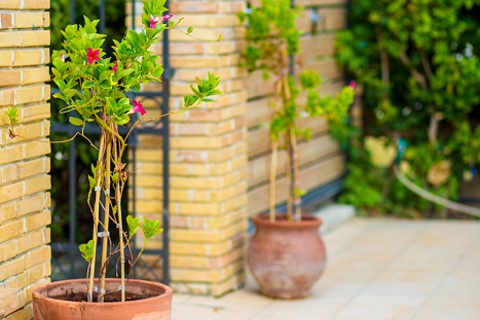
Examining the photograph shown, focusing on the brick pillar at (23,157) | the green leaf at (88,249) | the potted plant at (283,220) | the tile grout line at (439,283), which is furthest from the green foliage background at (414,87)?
the green leaf at (88,249)

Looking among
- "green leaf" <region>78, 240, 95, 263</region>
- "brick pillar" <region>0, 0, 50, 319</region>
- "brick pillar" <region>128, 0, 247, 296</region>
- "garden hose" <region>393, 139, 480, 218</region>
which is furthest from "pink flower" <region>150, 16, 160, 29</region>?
"garden hose" <region>393, 139, 480, 218</region>

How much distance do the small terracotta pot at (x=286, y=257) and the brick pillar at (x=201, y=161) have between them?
0.19m

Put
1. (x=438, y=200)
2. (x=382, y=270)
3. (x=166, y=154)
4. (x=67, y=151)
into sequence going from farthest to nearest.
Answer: (x=438, y=200) → (x=382, y=270) → (x=67, y=151) → (x=166, y=154)

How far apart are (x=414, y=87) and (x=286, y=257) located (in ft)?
10.9

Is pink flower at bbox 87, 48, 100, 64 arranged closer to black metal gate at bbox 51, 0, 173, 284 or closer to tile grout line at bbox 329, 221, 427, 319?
black metal gate at bbox 51, 0, 173, 284

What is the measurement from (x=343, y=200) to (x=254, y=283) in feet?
8.96

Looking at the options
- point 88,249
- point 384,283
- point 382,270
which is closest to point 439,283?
point 384,283

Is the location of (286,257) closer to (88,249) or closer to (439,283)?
(439,283)

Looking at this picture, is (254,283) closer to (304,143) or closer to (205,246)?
(205,246)

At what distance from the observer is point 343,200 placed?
870 centimetres

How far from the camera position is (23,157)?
3779 mm

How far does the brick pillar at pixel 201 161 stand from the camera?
18.2 ft

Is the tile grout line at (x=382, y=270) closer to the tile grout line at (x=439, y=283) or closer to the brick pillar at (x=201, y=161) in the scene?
the tile grout line at (x=439, y=283)

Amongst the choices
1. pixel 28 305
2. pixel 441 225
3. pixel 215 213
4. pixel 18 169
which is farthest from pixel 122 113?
pixel 441 225
